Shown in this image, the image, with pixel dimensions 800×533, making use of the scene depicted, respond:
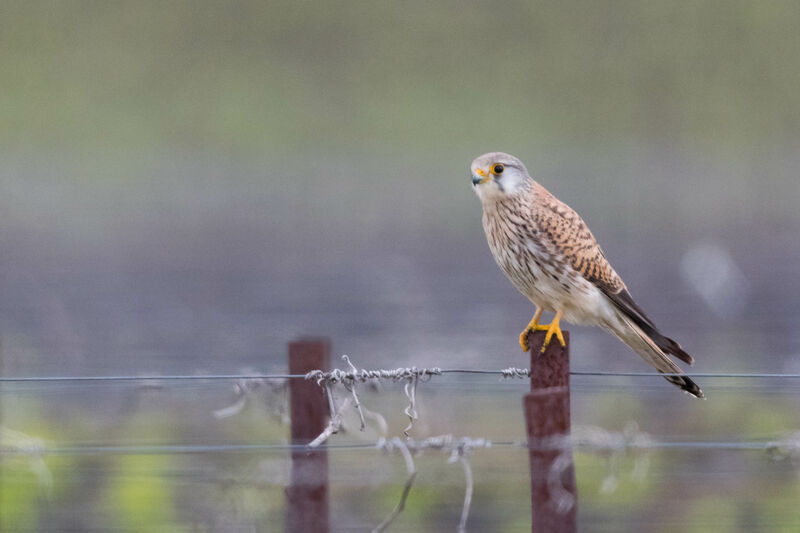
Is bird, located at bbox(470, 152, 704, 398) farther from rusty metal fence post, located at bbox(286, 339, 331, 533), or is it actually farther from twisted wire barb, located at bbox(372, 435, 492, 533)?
twisted wire barb, located at bbox(372, 435, 492, 533)

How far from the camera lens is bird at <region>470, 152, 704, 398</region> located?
8.92ft

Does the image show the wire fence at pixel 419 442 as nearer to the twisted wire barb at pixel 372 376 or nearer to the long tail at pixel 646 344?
the twisted wire barb at pixel 372 376

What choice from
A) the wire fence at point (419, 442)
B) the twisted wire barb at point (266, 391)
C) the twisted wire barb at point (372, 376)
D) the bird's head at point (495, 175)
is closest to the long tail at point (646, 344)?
the wire fence at point (419, 442)

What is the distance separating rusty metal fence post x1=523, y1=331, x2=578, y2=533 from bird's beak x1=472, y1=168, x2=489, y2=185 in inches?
27.9

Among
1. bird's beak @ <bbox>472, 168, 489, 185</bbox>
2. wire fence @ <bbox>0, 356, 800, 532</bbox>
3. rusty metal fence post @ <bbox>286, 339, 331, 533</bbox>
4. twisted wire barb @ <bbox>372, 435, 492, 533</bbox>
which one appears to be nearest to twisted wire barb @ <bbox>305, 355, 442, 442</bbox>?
wire fence @ <bbox>0, 356, 800, 532</bbox>

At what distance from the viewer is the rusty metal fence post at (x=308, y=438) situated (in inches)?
97.3

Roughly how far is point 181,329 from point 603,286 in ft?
6.10

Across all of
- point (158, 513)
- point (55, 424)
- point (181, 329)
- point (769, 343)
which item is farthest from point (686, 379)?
point (55, 424)

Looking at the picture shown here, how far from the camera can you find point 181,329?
3.94 meters

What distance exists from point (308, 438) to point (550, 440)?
71cm

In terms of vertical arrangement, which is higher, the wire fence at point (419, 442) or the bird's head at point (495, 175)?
the bird's head at point (495, 175)

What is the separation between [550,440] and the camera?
2014mm

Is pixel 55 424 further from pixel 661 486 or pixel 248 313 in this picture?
pixel 661 486

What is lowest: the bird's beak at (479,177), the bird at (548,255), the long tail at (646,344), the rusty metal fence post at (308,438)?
the rusty metal fence post at (308,438)
